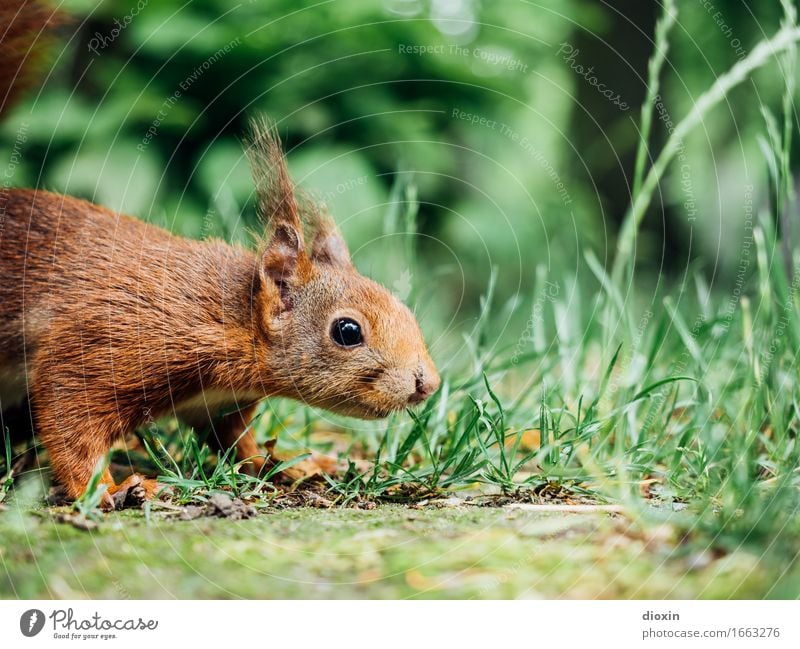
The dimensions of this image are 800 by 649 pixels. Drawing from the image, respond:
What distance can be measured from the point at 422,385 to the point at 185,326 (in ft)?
2.56

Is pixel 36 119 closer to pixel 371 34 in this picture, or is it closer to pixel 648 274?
pixel 371 34

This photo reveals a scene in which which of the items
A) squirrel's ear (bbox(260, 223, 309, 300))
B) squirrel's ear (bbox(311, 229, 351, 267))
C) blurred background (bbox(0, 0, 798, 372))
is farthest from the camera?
blurred background (bbox(0, 0, 798, 372))

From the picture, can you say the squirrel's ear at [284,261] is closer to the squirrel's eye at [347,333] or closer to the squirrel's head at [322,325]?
the squirrel's head at [322,325]

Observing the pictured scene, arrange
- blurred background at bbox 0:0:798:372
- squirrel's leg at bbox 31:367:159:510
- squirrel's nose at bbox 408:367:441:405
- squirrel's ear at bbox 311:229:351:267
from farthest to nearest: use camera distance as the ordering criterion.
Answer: blurred background at bbox 0:0:798:372, squirrel's ear at bbox 311:229:351:267, squirrel's nose at bbox 408:367:441:405, squirrel's leg at bbox 31:367:159:510

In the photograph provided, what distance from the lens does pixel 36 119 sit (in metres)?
4.84

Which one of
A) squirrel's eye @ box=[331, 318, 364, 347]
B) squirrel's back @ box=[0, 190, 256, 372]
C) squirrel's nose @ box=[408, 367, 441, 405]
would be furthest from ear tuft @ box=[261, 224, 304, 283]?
squirrel's nose @ box=[408, 367, 441, 405]

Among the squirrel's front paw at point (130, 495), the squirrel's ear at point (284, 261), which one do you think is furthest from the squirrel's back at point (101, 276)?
the squirrel's front paw at point (130, 495)

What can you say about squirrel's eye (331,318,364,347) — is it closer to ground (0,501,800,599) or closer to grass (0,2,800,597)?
grass (0,2,800,597)

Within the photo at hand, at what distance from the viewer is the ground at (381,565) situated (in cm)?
179

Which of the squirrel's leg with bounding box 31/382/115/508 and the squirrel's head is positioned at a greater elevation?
the squirrel's head

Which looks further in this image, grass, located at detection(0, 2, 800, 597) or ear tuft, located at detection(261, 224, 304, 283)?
ear tuft, located at detection(261, 224, 304, 283)
